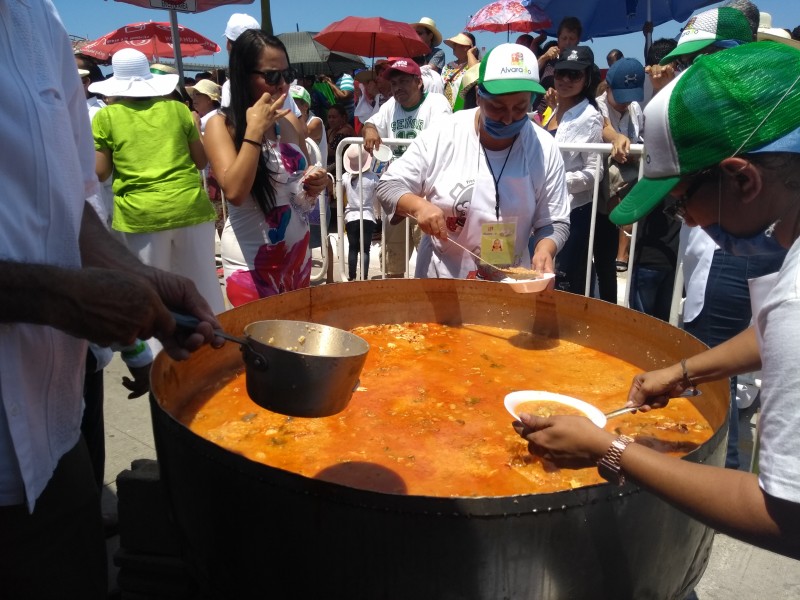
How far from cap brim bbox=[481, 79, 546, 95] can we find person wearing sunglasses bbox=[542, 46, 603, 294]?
1.82 metres

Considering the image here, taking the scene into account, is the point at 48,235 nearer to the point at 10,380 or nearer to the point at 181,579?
the point at 10,380

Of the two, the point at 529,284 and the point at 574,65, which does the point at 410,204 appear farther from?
the point at 574,65

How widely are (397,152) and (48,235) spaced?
4085 millimetres

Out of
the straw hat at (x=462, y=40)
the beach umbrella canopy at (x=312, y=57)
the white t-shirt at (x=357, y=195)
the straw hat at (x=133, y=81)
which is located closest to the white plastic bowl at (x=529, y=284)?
the straw hat at (x=133, y=81)

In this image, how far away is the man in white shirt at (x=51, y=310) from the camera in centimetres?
120

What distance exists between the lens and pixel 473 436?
76.2 inches

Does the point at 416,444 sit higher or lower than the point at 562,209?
lower

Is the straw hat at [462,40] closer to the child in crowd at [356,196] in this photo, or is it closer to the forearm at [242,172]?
the child in crowd at [356,196]

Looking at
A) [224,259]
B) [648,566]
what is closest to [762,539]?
[648,566]

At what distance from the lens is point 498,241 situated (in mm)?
2848

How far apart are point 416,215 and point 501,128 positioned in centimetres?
55

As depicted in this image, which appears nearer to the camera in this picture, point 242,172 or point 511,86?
point 511,86

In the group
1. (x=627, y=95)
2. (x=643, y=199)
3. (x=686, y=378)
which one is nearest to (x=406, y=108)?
(x=627, y=95)

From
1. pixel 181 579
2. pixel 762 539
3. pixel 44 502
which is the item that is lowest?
pixel 181 579
